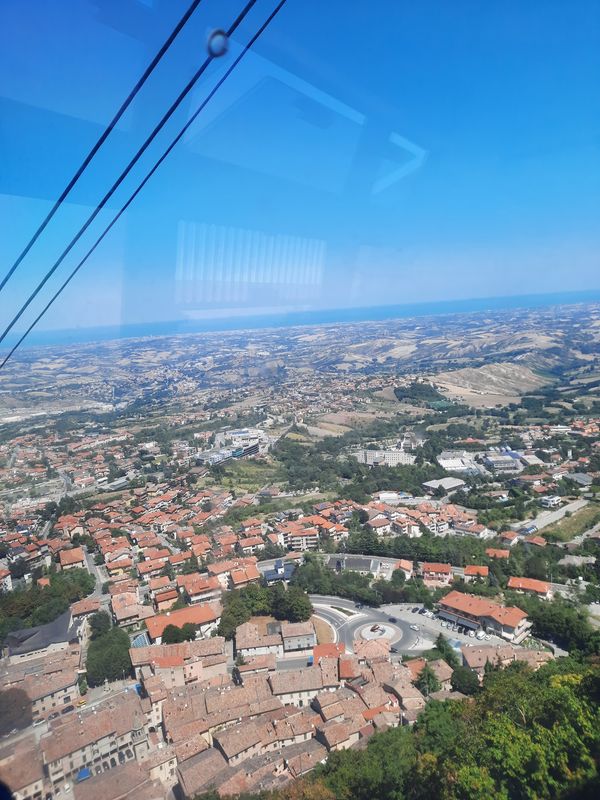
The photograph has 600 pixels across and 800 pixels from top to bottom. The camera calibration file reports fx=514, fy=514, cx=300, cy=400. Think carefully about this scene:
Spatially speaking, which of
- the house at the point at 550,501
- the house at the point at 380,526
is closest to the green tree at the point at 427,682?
the house at the point at 380,526

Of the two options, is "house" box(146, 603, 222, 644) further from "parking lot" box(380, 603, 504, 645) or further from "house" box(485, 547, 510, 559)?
"house" box(485, 547, 510, 559)

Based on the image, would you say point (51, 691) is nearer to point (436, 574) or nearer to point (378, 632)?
point (378, 632)

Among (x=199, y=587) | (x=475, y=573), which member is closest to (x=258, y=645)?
(x=199, y=587)

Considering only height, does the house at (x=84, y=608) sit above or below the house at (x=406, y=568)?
below

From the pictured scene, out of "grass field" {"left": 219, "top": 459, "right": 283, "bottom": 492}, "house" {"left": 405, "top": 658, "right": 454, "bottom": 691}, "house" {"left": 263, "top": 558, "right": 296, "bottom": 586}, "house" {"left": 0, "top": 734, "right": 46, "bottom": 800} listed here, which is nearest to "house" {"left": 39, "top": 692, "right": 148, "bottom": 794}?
"house" {"left": 0, "top": 734, "right": 46, "bottom": 800}

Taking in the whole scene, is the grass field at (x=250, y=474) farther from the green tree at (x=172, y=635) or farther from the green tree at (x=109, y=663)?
the green tree at (x=109, y=663)

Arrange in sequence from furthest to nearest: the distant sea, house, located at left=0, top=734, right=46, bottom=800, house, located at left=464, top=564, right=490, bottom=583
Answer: the distant sea
house, located at left=464, top=564, right=490, bottom=583
house, located at left=0, top=734, right=46, bottom=800

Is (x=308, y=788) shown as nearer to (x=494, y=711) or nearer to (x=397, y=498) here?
(x=494, y=711)
